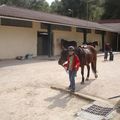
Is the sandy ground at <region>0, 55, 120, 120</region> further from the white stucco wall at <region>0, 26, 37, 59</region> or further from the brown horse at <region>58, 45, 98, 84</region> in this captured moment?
the white stucco wall at <region>0, 26, 37, 59</region>

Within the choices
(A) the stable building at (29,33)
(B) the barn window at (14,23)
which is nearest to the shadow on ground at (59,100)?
(A) the stable building at (29,33)

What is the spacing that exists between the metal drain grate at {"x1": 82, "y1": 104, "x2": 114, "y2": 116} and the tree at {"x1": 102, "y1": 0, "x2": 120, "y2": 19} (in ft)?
164

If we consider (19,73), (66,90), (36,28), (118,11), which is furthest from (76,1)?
(66,90)

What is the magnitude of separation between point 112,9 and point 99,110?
5205 cm

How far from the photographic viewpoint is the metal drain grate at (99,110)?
25.4 feet

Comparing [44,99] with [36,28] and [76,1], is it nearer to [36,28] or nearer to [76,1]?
[36,28]

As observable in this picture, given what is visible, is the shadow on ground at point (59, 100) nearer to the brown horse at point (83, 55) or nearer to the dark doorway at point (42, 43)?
the brown horse at point (83, 55)

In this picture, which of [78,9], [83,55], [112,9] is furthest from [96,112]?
[78,9]

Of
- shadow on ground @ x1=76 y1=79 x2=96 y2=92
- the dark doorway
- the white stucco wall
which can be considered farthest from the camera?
the dark doorway

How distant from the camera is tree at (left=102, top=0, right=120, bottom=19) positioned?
5667cm

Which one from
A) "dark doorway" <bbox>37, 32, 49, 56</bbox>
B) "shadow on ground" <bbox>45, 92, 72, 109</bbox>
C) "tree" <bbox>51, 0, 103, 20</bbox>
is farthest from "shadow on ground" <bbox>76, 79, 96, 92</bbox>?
"tree" <bbox>51, 0, 103, 20</bbox>

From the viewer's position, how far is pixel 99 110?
795 centimetres

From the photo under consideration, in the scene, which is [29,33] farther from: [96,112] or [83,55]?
[96,112]

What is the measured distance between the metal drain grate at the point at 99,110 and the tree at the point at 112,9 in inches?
1968
